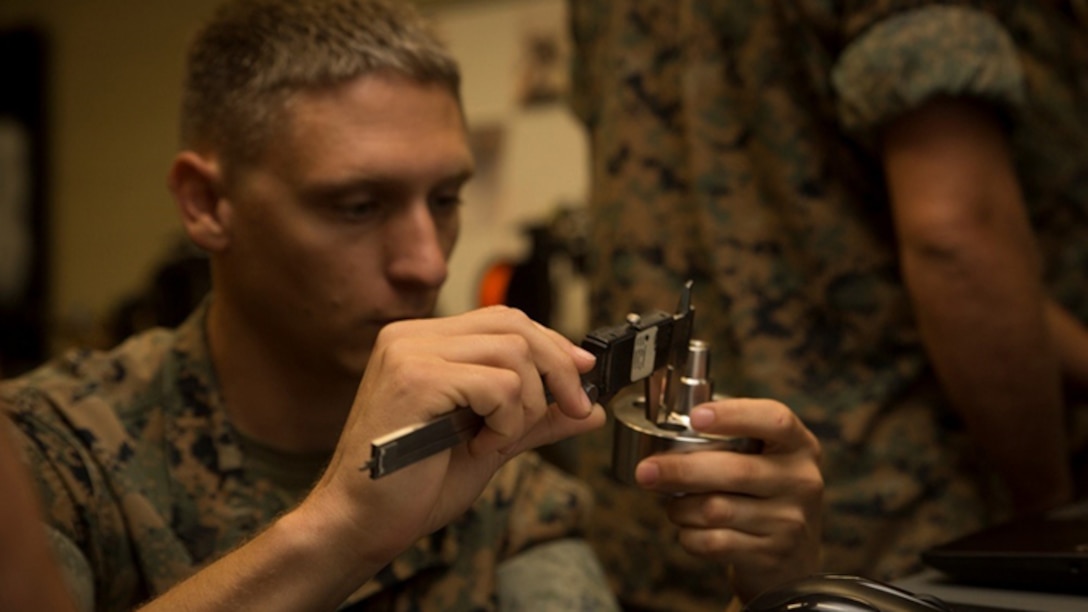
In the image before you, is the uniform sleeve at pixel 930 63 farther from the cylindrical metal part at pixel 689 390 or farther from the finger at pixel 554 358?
the finger at pixel 554 358

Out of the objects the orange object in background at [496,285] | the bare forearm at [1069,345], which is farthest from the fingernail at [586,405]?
the orange object in background at [496,285]

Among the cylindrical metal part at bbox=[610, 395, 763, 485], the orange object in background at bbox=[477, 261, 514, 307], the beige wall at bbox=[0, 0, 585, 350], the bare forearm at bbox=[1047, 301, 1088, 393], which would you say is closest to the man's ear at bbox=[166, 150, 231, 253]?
the cylindrical metal part at bbox=[610, 395, 763, 485]

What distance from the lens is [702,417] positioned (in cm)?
73

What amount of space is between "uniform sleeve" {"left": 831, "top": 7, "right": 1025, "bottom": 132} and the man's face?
400mm

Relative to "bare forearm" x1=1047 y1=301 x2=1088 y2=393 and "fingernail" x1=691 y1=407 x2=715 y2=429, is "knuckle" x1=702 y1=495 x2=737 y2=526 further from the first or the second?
"bare forearm" x1=1047 y1=301 x2=1088 y2=393

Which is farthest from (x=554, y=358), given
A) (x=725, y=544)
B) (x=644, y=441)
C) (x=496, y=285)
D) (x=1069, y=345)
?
(x=496, y=285)

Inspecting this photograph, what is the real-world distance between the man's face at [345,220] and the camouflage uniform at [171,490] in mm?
107

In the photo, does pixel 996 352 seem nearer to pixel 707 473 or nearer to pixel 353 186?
pixel 707 473

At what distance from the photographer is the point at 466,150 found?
1.03 meters

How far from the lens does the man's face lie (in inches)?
36.9

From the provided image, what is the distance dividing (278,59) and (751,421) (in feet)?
1.86

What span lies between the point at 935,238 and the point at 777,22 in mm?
288

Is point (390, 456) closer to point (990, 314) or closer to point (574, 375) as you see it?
point (574, 375)

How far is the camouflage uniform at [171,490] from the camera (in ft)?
2.86
